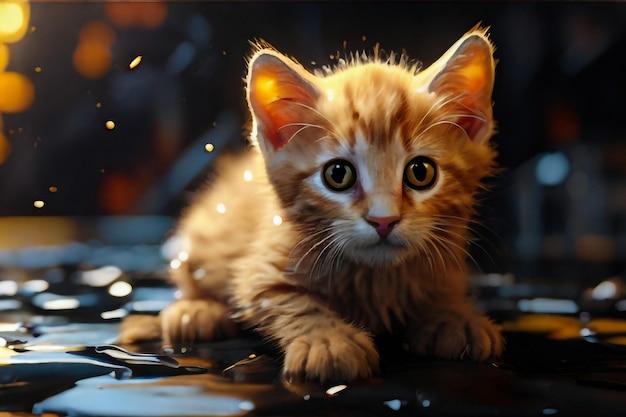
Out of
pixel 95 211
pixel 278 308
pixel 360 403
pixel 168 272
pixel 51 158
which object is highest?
pixel 51 158

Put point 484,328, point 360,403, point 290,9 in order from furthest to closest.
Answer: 1. point 290,9
2. point 484,328
3. point 360,403

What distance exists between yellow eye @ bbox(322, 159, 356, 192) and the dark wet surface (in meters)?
0.23

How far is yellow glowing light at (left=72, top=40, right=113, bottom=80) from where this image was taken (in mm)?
1116

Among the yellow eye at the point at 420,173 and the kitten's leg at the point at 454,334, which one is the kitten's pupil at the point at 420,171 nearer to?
the yellow eye at the point at 420,173

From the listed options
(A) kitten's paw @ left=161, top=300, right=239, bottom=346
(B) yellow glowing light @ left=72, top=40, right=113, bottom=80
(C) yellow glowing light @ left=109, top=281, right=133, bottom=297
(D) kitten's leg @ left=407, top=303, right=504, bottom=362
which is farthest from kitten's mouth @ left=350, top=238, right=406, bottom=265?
(B) yellow glowing light @ left=72, top=40, right=113, bottom=80

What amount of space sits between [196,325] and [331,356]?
0.27 metres

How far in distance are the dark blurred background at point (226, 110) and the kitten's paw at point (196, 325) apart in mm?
293

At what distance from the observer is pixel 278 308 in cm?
80

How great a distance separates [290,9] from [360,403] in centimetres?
74

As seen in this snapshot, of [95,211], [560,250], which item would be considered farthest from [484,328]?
[95,211]

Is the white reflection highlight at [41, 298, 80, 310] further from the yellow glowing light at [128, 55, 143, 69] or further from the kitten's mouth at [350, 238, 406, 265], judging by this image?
the kitten's mouth at [350, 238, 406, 265]

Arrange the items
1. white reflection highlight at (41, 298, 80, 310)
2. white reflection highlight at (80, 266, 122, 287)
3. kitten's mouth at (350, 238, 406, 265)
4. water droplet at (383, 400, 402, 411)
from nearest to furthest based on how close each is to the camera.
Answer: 1. water droplet at (383, 400, 402, 411)
2. kitten's mouth at (350, 238, 406, 265)
3. white reflection highlight at (41, 298, 80, 310)
4. white reflection highlight at (80, 266, 122, 287)

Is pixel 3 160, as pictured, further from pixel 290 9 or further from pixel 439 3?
pixel 439 3

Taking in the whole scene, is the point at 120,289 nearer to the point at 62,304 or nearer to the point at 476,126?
the point at 62,304
